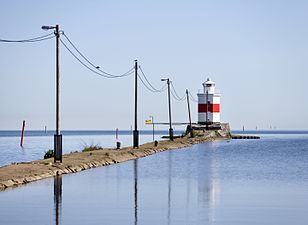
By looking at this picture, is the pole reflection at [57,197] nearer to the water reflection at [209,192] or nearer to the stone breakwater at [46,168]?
the stone breakwater at [46,168]

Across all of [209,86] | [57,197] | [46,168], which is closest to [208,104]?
[209,86]

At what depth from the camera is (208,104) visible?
10850 centimetres

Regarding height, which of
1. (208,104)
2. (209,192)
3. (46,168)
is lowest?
(209,192)

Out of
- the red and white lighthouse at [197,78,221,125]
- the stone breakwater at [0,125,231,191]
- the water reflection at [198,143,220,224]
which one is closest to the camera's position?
the water reflection at [198,143,220,224]

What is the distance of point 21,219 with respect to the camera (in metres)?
16.5

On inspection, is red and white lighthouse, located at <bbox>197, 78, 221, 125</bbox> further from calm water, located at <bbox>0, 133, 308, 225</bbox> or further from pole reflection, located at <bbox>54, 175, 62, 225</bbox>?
pole reflection, located at <bbox>54, 175, 62, 225</bbox>

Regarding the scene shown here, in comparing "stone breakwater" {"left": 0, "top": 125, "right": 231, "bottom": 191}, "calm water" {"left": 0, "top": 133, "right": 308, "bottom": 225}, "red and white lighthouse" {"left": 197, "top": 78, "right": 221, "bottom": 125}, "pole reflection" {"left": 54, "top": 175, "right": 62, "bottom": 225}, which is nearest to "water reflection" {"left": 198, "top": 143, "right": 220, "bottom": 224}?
"calm water" {"left": 0, "top": 133, "right": 308, "bottom": 225}

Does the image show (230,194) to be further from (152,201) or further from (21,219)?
(21,219)

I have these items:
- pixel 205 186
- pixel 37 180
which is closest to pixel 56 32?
pixel 37 180

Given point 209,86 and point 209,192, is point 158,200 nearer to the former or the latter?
point 209,192

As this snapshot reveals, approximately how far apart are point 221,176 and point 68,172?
25.2 ft

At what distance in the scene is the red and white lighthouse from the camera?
4269 inches

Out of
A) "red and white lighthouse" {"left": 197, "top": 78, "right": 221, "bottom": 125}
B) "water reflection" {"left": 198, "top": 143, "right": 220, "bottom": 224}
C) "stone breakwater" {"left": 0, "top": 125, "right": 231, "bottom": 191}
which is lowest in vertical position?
"water reflection" {"left": 198, "top": 143, "right": 220, "bottom": 224}

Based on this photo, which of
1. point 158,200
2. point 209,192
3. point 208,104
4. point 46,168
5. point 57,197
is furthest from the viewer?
point 208,104
